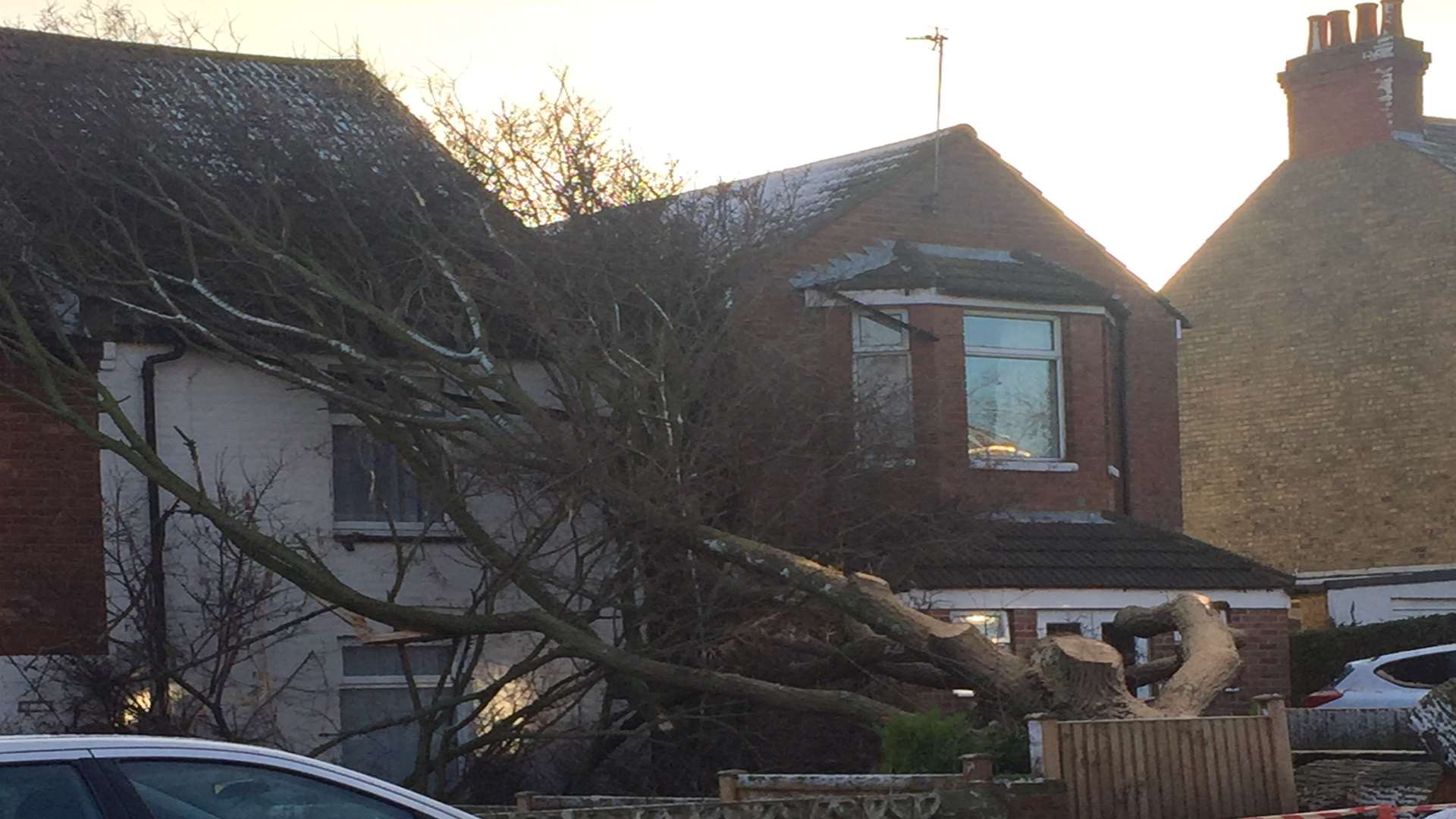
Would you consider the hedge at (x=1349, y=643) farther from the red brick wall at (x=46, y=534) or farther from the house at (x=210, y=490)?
the red brick wall at (x=46, y=534)

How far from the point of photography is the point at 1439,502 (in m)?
29.1

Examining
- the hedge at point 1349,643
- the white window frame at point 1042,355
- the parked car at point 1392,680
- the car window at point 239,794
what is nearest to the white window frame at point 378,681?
the white window frame at point 1042,355

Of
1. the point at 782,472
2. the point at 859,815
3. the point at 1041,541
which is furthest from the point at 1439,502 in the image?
the point at 859,815

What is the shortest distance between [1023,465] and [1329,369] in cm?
1145

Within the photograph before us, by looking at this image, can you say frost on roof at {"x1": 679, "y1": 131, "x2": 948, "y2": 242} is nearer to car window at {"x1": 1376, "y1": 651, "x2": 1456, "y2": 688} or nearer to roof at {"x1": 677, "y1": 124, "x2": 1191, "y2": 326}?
roof at {"x1": 677, "y1": 124, "x2": 1191, "y2": 326}

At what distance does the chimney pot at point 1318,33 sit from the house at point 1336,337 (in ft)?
0.11

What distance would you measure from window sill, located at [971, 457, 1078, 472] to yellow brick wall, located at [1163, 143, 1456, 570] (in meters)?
10.1

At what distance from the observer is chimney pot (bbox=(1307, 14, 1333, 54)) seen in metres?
31.4

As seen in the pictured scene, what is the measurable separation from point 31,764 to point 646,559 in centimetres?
1167

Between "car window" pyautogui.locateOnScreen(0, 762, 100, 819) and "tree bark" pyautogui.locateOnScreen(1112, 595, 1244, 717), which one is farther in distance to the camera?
"tree bark" pyautogui.locateOnScreen(1112, 595, 1244, 717)

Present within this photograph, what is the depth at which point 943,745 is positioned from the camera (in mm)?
13453

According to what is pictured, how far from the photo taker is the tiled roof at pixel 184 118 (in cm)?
1814

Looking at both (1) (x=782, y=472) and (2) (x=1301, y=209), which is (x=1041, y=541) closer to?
(1) (x=782, y=472)

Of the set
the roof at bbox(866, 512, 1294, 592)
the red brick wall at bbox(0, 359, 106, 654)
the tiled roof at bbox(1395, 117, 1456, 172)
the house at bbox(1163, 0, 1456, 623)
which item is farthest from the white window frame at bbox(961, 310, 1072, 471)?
the tiled roof at bbox(1395, 117, 1456, 172)
